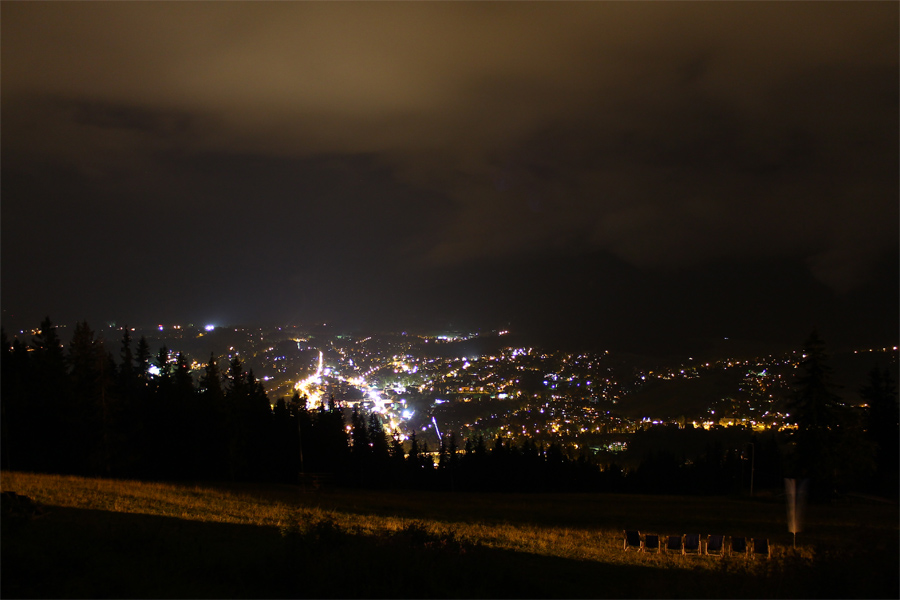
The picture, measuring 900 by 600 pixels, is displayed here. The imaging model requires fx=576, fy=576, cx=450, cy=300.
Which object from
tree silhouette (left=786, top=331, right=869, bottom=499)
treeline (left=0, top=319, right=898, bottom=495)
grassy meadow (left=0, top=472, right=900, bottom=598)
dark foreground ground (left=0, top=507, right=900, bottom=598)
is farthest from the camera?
treeline (left=0, top=319, right=898, bottom=495)

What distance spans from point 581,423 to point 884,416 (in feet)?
224

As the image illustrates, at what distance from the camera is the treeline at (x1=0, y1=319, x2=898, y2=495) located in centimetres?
3631

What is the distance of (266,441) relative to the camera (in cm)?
4775

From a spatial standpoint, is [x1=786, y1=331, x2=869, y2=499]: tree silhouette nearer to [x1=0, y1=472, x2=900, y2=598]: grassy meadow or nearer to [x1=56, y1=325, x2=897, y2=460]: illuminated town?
[x1=0, y1=472, x2=900, y2=598]: grassy meadow

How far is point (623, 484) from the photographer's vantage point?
58.2 metres

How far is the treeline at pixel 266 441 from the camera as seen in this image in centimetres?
3631

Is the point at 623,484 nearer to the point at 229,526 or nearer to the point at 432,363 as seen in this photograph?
the point at 229,526

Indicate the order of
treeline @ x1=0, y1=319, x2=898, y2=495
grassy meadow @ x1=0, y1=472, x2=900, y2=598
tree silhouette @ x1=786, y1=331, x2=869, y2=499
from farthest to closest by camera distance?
treeline @ x1=0, y1=319, x2=898, y2=495 → tree silhouette @ x1=786, y1=331, x2=869, y2=499 → grassy meadow @ x1=0, y1=472, x2=900, y2=598

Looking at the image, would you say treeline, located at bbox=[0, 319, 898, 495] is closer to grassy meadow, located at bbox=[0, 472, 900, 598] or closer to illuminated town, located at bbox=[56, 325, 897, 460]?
illuminated town, located at bbox=[56, 325, 897, 460]

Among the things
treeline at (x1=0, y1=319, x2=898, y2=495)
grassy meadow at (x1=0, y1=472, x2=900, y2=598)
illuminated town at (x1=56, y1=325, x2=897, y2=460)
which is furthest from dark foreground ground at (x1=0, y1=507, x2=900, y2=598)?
illuminated town at (x1=56, y1=325, x2=897, y2=460)

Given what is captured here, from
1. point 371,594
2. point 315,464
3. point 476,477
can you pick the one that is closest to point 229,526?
point 371,594

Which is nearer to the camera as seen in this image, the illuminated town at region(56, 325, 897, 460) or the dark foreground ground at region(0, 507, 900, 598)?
the dark foreground ground at region(0, 507, 900, 598)

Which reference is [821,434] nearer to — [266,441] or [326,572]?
[326,572]

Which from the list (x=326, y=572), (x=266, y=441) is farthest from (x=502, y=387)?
(x=326, y=572)
